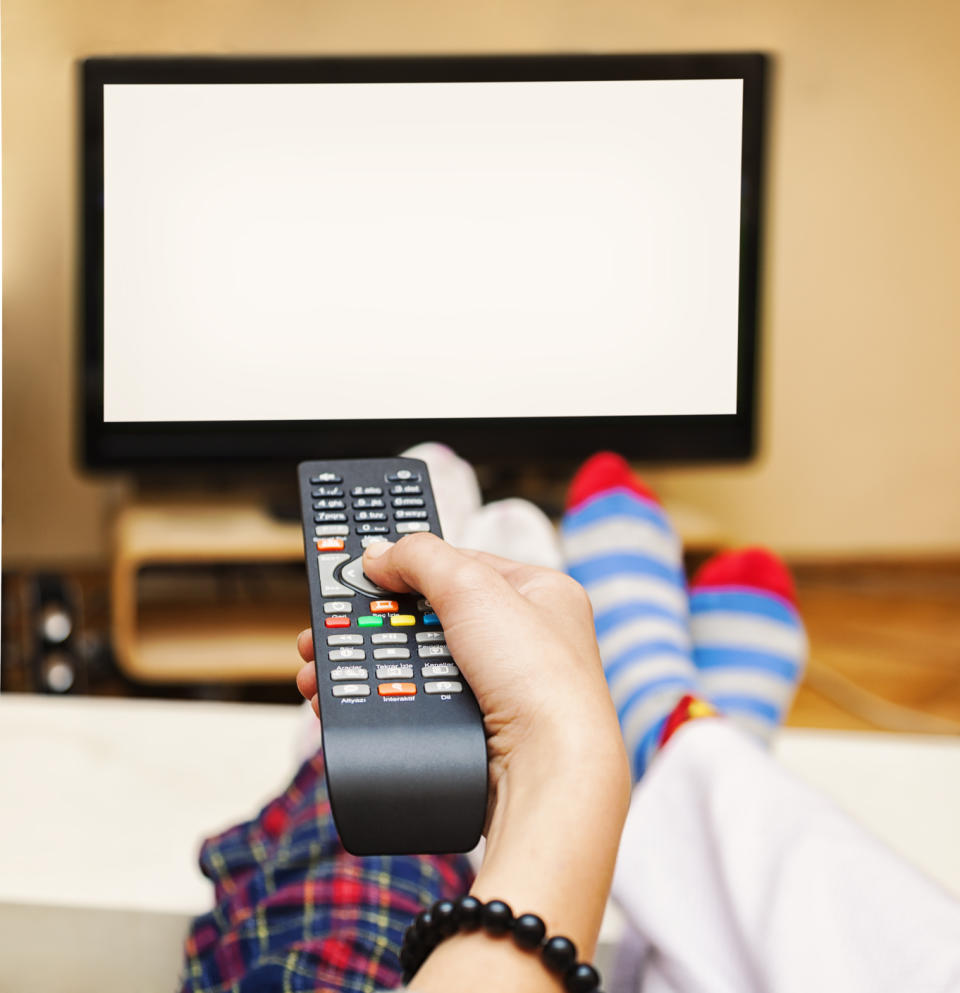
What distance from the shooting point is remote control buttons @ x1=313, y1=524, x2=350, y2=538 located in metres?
0.20

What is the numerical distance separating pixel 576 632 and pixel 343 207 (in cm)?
9

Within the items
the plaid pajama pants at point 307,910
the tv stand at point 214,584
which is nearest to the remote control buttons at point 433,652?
the plaid pajama pants at point 307,910

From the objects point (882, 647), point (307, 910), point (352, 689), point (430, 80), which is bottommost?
point (882, 647)

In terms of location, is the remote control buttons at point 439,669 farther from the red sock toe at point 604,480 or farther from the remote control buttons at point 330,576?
the red sock toe at point 604,480

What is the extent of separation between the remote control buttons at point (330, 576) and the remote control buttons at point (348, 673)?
0.05ft

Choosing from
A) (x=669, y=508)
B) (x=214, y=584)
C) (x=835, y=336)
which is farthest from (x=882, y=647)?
(x=214, y=584)

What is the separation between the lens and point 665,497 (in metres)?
1.42

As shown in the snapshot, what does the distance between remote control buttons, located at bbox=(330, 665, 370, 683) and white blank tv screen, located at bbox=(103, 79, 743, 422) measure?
45 mm

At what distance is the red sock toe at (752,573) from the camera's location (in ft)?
2.43

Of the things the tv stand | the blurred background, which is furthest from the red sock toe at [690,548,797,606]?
the tv stand

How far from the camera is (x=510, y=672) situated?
0.20m

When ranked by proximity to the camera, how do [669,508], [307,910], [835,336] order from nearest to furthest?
[307,910] < [669,508] < [835,336]

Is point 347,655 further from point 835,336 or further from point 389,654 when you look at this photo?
point 835,336

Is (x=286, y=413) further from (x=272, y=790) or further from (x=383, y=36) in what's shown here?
(x=272, y=790)
